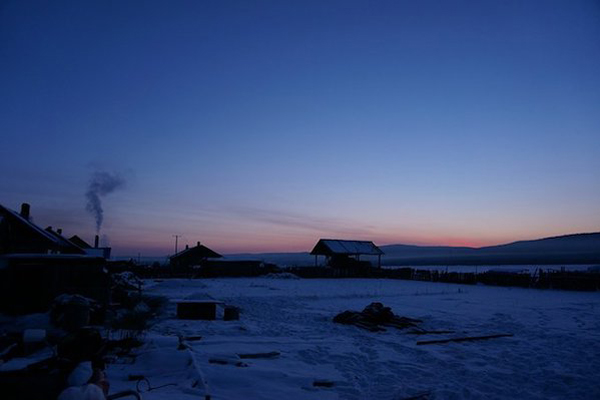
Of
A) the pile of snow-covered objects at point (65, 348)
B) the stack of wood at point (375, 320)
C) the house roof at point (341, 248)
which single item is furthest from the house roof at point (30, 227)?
the house roof at point (341, 248)

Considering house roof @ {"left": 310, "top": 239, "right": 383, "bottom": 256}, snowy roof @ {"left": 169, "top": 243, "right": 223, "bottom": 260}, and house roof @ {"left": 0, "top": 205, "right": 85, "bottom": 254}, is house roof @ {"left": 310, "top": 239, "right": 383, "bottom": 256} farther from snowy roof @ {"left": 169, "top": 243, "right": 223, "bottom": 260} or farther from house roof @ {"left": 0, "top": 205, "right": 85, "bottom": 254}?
house roof @ {"left": 0, "top": 205, "right": 85, "bottom": 254}

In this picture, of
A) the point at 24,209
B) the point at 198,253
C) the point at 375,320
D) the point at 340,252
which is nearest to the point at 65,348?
the point at 375,320

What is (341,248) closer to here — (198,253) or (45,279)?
(198,253)

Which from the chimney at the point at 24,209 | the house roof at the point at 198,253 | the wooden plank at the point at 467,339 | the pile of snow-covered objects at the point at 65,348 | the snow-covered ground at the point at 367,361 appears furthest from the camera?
the house roof at the point at 198,253

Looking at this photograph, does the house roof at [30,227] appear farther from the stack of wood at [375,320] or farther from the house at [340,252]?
the house at [340,252]

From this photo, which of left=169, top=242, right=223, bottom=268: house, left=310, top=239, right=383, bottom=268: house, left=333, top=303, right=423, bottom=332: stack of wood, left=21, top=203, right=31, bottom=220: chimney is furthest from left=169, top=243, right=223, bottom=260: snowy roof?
left=333, top=303, right=423, bottom=332: stack of wood

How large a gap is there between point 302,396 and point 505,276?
111 feet

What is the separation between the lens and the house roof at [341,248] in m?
48.1

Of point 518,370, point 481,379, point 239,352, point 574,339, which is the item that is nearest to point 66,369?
point 239,352

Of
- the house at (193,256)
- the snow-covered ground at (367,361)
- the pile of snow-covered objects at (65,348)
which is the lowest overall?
the snow-covered ground at (367,361)

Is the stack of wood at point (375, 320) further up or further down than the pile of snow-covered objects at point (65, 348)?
further down

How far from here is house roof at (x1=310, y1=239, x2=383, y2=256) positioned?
1892 inches

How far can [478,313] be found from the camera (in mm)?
17109

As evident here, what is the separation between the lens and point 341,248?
4872cm
